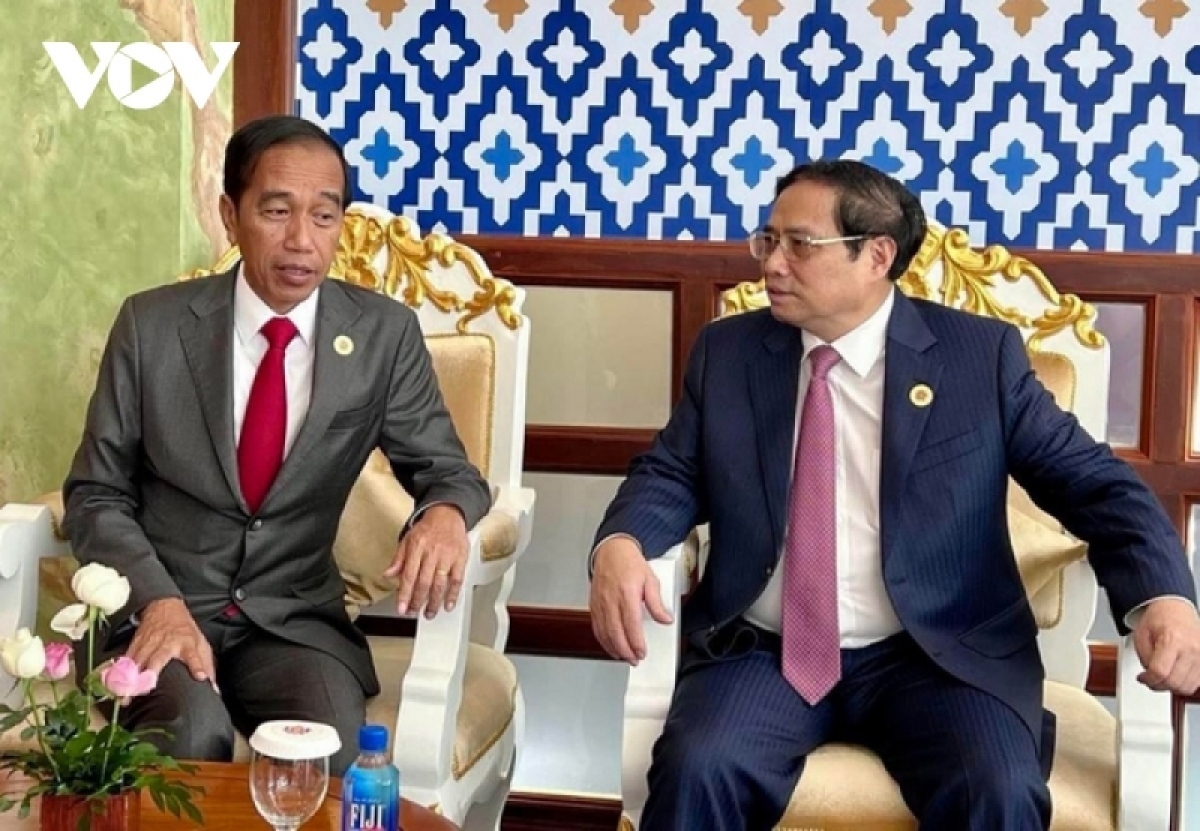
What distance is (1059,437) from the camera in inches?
93.8

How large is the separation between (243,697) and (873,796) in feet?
3.06

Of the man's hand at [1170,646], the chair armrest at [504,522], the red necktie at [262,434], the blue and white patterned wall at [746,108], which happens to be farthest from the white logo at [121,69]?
the man's hand at [1170,646]

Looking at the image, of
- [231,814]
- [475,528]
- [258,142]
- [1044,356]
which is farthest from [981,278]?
[231,814]

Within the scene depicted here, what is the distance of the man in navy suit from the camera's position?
7.37 feet

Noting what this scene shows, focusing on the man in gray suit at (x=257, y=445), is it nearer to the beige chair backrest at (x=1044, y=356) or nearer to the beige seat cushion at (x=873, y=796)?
the beige seat cushion at (x=873, y=796)

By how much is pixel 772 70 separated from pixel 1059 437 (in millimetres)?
1101

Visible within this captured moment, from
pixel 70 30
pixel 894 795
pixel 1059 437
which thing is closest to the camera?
pixel 894 795

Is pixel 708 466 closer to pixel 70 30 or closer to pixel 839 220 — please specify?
pixel 839 220

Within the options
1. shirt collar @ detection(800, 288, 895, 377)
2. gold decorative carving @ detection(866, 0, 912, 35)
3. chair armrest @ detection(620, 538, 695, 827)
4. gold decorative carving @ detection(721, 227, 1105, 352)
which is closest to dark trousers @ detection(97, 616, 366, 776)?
chair armrest @ detection(620, 538, 695, 827)

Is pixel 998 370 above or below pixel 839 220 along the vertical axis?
below

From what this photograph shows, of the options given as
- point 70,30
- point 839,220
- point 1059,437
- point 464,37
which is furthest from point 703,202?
point 70,30

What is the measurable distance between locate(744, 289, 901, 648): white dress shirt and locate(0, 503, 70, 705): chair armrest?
3.60 feet

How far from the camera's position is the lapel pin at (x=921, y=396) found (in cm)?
242

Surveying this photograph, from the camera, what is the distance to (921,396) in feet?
7.95
